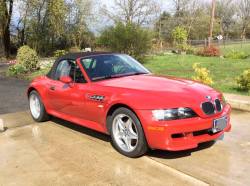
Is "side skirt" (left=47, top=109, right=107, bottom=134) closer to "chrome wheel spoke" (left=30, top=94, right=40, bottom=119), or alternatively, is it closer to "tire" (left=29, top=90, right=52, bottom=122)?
"tire" (left=29, top=90, right=52, bottom=122)

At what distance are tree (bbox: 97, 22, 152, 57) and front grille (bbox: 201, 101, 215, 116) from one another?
1367cm

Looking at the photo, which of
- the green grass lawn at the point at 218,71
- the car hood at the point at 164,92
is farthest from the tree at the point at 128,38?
the car hood at the point at 164,92

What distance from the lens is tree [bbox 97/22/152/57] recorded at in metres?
A: 17.0

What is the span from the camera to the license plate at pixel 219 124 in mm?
3586

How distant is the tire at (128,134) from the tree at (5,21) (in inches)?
950

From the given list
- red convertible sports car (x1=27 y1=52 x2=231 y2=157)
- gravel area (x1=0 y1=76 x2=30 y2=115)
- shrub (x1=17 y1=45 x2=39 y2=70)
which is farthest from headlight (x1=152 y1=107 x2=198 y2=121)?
shrub (x1=17 y1=45 x2=39 y2=70)

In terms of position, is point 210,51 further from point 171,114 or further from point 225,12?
point 225,12

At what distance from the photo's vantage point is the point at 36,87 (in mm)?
5699

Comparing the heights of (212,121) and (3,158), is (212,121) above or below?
above

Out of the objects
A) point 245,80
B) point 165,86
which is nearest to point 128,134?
point 165,86

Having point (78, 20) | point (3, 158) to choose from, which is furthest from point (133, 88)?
point (78, 20)

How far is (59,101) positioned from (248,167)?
3269 millimetres

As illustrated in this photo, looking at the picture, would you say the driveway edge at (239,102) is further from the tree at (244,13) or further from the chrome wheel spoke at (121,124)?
the tree at (244,13)

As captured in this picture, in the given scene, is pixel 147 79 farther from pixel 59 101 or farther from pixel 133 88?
pixel 59 101
